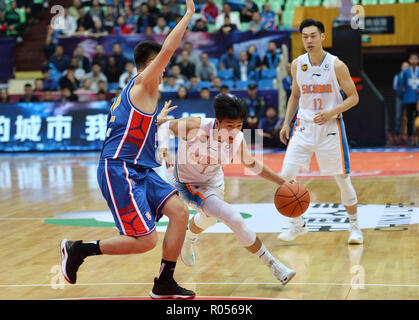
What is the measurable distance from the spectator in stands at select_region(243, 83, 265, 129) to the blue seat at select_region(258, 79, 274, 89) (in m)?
1.14

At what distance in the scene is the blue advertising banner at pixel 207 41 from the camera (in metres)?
18.0

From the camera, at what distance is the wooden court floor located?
4.92 m

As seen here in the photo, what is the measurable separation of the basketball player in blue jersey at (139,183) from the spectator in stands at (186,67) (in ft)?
41.8

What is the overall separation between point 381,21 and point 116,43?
22.2 feet

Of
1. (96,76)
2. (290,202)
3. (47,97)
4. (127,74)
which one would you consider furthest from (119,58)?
(290,202)

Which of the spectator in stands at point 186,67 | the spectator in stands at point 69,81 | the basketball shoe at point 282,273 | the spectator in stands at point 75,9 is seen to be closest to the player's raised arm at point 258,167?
the basketball shoe at point 282,273

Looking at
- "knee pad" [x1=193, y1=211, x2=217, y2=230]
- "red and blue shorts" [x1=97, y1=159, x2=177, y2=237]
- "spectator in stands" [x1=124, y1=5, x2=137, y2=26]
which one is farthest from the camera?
"spectator in stands" [x1=124, y1=5, x2=137, y2=26]

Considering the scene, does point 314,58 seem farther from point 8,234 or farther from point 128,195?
point 8,234

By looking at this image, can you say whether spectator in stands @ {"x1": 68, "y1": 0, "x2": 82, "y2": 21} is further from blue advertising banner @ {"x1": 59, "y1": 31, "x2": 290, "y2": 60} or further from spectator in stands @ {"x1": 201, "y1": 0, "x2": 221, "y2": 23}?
spectator in stands @ {"x1": 201, "y1": 0, "x2": 221, "y2": 23}

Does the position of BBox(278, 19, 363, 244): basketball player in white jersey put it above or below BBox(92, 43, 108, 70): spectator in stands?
below

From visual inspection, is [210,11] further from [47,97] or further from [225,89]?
[47,97]

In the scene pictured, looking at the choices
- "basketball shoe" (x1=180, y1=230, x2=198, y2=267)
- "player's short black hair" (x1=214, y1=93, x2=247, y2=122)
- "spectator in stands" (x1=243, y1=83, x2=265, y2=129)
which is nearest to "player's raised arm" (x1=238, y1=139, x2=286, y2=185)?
"player's short black hair" (x1=214, y1=93, x2=247, y2=122)

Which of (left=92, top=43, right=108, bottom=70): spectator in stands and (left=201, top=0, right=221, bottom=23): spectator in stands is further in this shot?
(left=201, top=0, right=221, bottom=23): spectator in stands

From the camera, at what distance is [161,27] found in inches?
727
